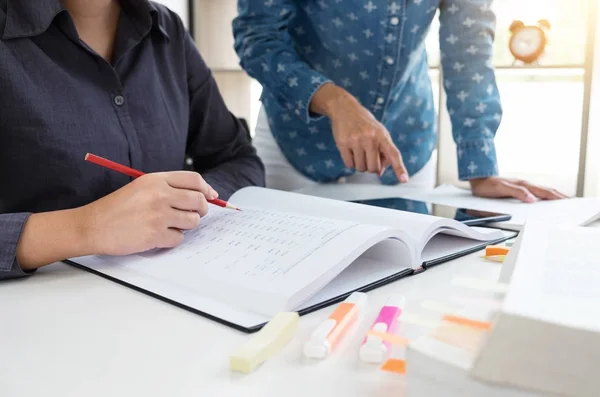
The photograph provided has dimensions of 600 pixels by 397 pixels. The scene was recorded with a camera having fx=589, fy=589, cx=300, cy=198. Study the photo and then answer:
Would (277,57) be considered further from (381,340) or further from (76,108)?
(381,340)

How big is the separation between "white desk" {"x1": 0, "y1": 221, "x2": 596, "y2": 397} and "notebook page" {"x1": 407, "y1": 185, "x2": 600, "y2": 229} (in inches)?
13.7

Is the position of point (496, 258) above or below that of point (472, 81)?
below

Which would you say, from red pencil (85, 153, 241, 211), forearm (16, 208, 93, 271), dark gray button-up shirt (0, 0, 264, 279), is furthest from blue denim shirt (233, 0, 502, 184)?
forearm (16, 208, 93, 271)

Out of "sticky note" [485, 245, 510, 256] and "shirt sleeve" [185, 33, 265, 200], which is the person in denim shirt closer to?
"shirt sleeve" [185, 33, 265, 200]

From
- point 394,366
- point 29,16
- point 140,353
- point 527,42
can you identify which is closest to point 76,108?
point 29,16

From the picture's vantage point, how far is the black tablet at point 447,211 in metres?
0.82

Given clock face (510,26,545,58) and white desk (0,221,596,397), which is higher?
clock face (510,26,545,58)

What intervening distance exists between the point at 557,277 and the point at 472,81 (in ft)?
2.90

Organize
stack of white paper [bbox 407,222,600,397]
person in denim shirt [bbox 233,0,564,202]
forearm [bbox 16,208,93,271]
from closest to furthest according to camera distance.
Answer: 1. stack of white paper [bbox 407,222,600,397]
2. forearm [bbox 16,208,93,271]
3. person in denim shirt [bbox 233,0,564,202]

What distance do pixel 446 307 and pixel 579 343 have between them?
10cm

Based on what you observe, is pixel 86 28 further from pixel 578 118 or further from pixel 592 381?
pixel 578 118

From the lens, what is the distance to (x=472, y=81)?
3.80 feet

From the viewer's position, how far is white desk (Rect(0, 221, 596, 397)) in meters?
0.37

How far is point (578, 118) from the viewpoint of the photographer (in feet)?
7.88
